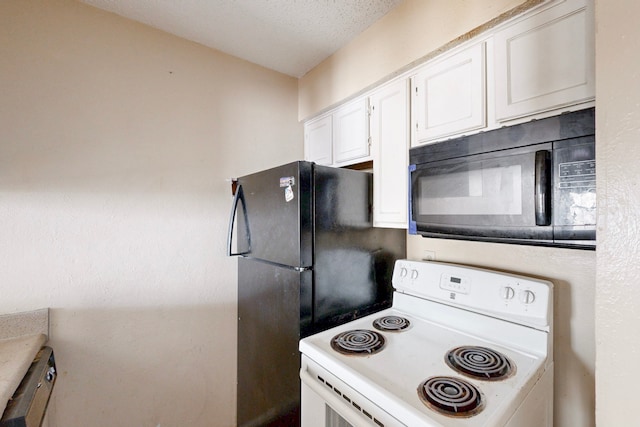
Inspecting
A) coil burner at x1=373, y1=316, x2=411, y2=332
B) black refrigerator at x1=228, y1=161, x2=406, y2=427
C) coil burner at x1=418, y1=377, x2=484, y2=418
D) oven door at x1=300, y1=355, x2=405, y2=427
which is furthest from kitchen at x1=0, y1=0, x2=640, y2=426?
oven door at x1=300, y1=355, x2=405, y2=427

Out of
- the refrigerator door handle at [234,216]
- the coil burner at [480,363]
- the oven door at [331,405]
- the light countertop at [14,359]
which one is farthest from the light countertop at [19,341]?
the coil burner at [480,363]

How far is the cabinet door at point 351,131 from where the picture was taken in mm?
1603

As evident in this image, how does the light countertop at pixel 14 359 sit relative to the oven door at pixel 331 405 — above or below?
above

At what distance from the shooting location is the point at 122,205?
1.48 metres

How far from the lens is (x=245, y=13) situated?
57.2 inches

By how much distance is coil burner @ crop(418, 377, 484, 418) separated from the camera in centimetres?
76

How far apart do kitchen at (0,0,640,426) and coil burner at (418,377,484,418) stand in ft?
2.03

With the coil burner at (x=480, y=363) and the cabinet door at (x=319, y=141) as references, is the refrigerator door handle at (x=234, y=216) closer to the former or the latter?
the cabinet door at (x=319, y=141)

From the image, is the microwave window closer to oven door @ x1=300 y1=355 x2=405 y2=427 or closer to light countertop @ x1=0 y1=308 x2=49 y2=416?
oven door @ x1=300 y1=355 x2=405 y2=427

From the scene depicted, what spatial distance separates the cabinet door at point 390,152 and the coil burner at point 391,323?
18.5 inches

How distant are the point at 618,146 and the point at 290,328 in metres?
1.23

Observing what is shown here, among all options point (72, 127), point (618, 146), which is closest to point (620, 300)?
point (618, 146)

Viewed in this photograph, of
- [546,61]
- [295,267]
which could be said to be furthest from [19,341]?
[546,61]

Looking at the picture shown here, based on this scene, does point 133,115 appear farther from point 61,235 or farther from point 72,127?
point 61,235
